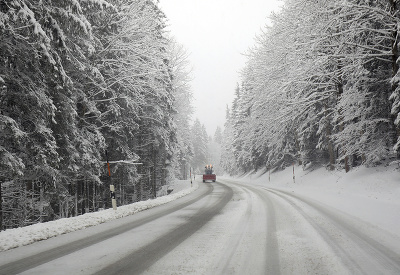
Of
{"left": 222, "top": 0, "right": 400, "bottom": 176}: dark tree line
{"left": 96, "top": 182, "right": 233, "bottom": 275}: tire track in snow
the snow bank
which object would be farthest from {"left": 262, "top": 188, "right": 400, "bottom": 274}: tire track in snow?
{"left": 222, "top": 0, "right": 400, "bottom": 176}: dark tree line

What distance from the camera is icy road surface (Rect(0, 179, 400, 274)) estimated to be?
377 centimetres

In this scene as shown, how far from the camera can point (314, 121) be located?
838 inches

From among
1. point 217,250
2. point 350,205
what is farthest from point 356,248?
point 350,205

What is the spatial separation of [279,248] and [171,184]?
25.9 metres

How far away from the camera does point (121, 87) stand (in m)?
13.6

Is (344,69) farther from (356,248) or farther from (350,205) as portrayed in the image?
(356,248)

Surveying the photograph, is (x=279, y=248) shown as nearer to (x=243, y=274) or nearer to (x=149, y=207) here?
(x=243, y=274)

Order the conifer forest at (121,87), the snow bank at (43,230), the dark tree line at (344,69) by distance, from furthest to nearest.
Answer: the dark tree line at (344,69) → the conifer forest at (121,87) → the snow bank at (43,230)

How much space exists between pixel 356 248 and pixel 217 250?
236cm

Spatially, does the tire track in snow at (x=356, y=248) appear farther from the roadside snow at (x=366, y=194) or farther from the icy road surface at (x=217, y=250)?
the roadside snow at (x=366, y=194)

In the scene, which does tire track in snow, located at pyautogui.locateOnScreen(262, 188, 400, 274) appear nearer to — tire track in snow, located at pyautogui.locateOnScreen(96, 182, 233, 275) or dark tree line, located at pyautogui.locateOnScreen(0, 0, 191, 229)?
tire track in snow, located at pyautogui.locateOnScreen(96, 182, 233, 275)

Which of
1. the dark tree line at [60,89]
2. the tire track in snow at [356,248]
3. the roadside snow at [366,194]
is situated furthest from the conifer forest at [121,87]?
the tire track in snow at [356,248]

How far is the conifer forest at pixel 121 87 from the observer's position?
732 centimetres

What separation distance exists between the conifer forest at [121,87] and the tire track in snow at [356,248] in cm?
635
